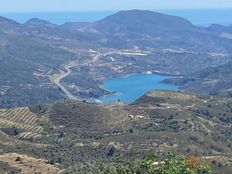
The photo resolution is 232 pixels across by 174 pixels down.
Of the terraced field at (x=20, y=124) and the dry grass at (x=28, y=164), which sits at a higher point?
the dry grass at (x=28, y=164)

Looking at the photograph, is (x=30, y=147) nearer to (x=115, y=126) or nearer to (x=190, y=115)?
(x=115, y=126)

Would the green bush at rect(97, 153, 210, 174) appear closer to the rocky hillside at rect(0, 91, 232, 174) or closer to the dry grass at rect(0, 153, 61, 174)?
the rocky hillside at rect(0, 91, 232, 174)

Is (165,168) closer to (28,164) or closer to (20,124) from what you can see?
(28,164)

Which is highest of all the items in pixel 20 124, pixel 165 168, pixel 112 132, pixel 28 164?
pixel 165 168

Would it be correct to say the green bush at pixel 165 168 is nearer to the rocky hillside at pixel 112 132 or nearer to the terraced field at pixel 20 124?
the rocky hillside at pixel 112 132

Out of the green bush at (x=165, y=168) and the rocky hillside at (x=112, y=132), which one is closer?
the green bush at (x=165, y=168)

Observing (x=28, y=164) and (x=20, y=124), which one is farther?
(x=20, y=124)

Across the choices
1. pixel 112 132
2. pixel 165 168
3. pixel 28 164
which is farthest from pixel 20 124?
pixel 165 168

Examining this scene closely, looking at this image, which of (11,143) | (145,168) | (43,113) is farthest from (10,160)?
(145,168)

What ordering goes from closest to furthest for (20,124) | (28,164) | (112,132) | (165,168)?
1. (165,168)
2. (28,164)
3. (112,132)
4. (20,124)

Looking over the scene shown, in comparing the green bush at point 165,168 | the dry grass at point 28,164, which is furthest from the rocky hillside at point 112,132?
the green bush at point 165,168

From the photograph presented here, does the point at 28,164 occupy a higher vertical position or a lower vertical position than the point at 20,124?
higher

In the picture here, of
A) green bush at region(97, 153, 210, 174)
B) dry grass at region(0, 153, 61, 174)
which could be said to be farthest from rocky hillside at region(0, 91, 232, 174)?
green bush at region(97, 153, 210, 174)
